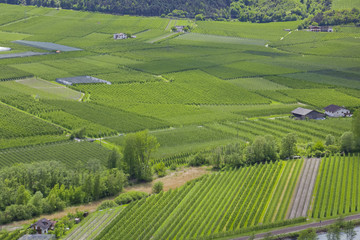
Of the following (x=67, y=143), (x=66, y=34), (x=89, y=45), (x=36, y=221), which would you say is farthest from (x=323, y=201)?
(x=66, y=34)

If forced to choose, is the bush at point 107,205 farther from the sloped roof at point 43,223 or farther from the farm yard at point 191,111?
the sloped roof at point 43,223

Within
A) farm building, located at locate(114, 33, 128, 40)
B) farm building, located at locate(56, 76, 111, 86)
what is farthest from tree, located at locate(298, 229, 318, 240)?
farm building, located at locate(114, 33, 128, 40)

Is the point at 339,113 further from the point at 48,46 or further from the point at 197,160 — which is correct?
the point at 48,46

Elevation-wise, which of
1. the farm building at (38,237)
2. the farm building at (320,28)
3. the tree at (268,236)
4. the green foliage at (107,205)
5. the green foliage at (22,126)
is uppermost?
the farm building at (320,28)

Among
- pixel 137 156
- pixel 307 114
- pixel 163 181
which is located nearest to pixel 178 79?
pixel 307 114

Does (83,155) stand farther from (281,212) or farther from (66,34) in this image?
(66,34)

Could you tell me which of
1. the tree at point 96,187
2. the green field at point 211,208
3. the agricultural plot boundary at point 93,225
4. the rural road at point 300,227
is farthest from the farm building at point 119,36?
the rural road at point 300,227
